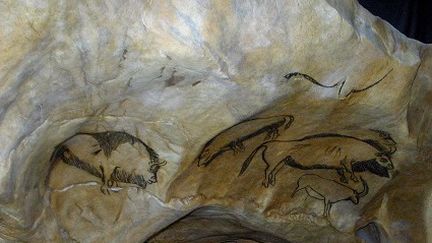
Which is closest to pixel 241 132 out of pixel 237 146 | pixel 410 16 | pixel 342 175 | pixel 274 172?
pixel 237 146

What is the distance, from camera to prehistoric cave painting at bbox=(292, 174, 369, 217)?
5.55ft

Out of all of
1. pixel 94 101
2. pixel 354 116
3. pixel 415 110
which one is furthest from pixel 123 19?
pixel 415 110

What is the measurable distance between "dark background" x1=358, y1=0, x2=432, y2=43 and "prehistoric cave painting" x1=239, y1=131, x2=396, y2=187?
65.4 inches

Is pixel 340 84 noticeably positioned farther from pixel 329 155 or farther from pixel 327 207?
pixel 327 207

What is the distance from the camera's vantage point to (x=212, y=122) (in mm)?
1377

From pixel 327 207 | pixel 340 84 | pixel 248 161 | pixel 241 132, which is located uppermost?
pixel 340 84

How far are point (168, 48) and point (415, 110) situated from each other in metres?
0.65

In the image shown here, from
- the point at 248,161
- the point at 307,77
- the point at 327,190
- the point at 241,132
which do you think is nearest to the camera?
the point at 307,77

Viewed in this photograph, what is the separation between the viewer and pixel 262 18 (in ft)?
3.95

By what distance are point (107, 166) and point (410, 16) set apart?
212 centimetres

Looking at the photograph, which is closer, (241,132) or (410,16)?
(241,132)

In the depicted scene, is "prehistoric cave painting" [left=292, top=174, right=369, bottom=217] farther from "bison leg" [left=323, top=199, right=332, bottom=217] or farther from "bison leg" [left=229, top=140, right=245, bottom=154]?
"bison leg" [left=229, top=140, right=245, bottom=154]

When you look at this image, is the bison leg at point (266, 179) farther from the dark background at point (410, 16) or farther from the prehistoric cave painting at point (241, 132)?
the dark background at point (410, 16)

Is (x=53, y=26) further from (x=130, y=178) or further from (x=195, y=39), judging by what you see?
(x=130, y=178)
